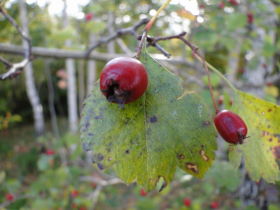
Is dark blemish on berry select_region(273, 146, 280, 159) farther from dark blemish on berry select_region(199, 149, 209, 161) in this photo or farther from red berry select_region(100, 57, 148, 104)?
red berry select_region(100, 57, 148, 104)

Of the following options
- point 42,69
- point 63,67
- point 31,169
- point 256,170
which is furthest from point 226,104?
point 63,67

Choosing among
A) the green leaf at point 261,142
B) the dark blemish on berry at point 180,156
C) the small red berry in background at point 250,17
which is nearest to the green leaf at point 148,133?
the dark blemish on berry at point 180,156

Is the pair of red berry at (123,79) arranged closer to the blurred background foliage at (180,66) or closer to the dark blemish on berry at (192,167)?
the dark blemish on berry at (192,167)

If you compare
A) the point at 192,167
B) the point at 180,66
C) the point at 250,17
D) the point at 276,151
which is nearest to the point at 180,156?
the point at 192,167

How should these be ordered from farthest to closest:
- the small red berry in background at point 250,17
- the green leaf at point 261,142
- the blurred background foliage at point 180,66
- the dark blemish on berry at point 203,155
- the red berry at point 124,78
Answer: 1. the small red berry in background at point 250,17
2. the blurred background foliage at point 180,66
3. the green leaf at point 261,142
4. the dark blemish on berry at point 203,155
5. the red berry at point 124,78

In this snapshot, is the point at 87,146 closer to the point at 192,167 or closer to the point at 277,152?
the point at 192,167

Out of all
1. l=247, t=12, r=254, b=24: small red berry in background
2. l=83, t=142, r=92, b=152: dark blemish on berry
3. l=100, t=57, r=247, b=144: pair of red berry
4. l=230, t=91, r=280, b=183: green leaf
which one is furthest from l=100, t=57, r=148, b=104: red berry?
l=247, t=12, r=254, b=24: small red berry in background
